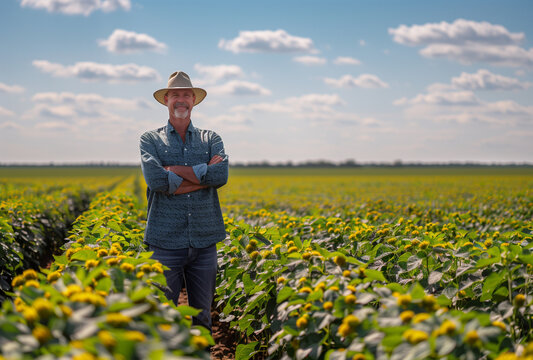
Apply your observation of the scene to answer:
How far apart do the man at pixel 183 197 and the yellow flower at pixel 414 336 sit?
2328 mm

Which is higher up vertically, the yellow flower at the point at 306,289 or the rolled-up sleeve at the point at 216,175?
the rolled-up sleeve at the point at 216,175

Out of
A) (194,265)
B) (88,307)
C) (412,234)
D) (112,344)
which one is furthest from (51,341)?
(412,234)

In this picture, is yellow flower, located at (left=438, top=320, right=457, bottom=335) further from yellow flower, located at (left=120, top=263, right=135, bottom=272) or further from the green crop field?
yellow flower, located at (left=120, top=263, right=135, bottom=272)

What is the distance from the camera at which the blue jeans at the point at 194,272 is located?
A: 3.70 metres

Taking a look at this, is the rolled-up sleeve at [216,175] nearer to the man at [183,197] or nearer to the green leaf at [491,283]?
the man at [183,197]

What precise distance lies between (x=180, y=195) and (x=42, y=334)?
227 cm

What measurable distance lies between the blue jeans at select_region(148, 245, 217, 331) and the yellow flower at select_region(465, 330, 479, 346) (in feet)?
8.11

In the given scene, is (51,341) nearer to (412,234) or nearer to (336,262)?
(336,262)

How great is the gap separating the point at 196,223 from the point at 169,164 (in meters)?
0.56

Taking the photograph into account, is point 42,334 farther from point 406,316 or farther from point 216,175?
point 216,175

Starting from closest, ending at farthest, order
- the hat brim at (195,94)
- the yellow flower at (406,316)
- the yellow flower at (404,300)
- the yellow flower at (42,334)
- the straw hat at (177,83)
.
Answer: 1. the yellow flower at (42,334)
2. the yellow flower at (406,316)
3. the yellow flower at (404,300)
4. the straw hat at (177,83)
5. the hat brim at (195,94)

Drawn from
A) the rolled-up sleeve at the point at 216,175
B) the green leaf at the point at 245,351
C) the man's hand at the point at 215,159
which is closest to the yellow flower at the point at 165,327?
the green leaf at the point at 245,351

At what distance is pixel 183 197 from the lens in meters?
3.77

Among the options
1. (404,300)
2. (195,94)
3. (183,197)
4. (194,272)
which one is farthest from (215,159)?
(404,300)
